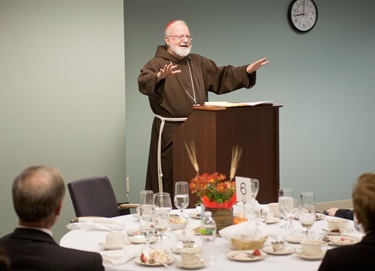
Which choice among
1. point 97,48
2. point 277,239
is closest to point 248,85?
point 97,48

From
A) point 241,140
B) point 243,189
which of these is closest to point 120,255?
point 243,189

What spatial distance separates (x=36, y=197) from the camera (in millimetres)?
2443

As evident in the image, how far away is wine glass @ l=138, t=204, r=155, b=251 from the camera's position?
3.10 meters

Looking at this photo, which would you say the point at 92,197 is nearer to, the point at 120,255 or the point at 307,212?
the point at 120,255

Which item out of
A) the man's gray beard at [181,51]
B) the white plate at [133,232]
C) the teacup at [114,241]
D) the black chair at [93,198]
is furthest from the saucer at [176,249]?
the man's gray beard at [181,51]

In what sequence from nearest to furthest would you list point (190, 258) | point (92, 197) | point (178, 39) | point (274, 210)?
point (190, 258), point (274, 210), point (92, 197), point (178, 39)

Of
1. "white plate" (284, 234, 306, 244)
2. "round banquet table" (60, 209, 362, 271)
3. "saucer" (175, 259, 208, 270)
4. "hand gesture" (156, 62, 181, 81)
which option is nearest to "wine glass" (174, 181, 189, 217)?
"round banquet table" (60, 209, 362, 271)

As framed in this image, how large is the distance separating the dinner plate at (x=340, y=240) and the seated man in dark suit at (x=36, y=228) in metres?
1.34

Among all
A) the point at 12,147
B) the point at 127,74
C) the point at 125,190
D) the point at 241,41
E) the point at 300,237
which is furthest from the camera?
the point at 241,41

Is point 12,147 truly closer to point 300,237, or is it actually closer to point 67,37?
point 67,37

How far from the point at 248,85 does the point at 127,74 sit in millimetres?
1439

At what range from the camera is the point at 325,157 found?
788 centimetres

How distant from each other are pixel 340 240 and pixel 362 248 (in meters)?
0.91

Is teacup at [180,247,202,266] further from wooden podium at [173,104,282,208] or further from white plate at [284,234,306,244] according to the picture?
wooden podium at [173,104,282,208]
